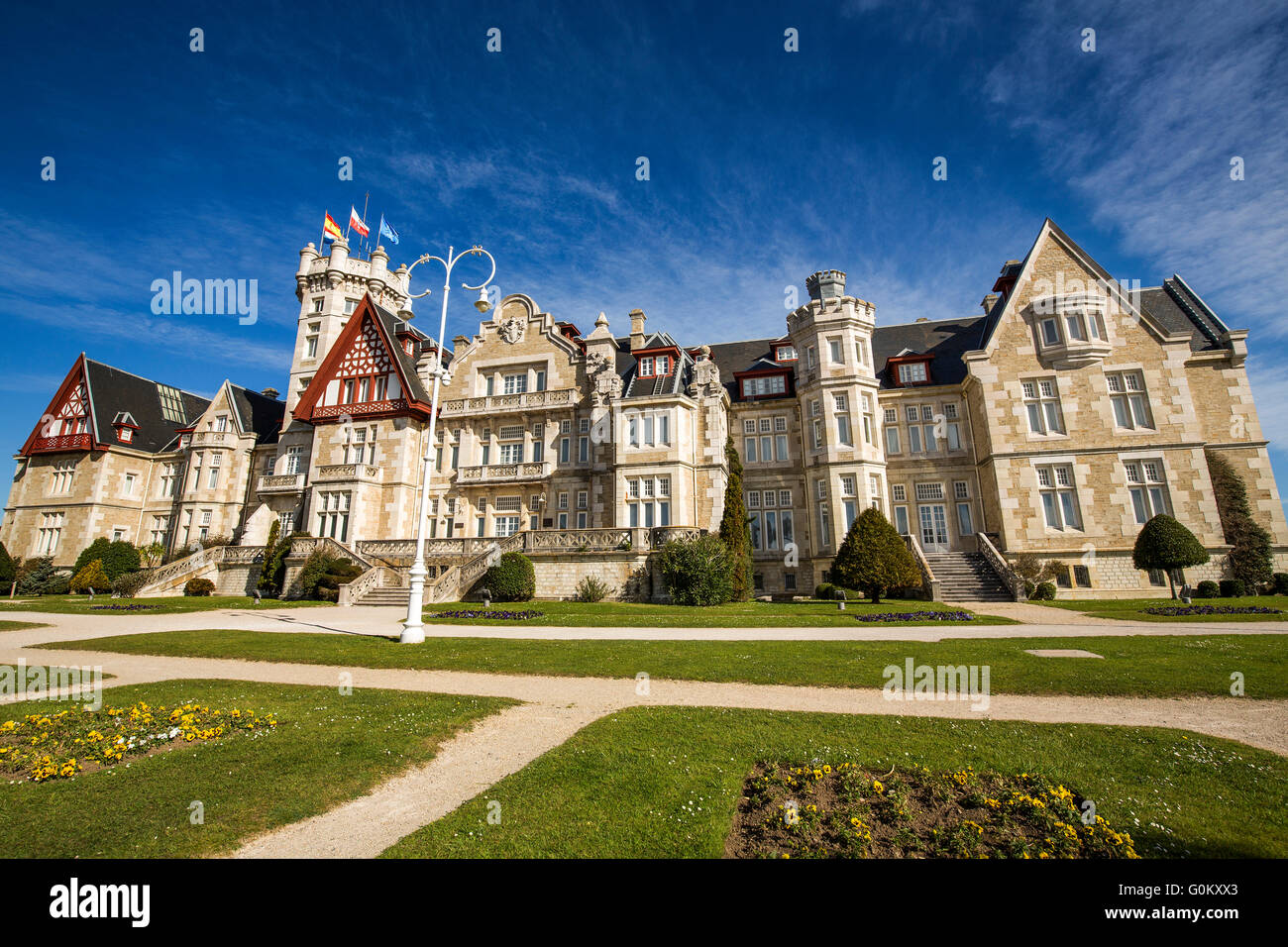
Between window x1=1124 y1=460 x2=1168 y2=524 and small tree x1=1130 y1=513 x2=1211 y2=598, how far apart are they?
5445mm

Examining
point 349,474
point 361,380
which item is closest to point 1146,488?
point 349,474

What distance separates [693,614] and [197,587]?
29985mm

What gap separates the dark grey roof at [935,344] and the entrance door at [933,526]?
766 cm

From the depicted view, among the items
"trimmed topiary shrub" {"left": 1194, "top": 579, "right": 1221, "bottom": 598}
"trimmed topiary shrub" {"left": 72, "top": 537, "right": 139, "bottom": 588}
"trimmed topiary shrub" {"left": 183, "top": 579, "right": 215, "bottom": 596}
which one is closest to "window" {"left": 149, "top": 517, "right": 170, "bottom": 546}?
"trimmed topiary shrub" {"left": 72, "top": 537, "right": 139, "bottom": 588}

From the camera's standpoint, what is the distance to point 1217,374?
28.1 meters

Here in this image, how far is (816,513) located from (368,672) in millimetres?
25310

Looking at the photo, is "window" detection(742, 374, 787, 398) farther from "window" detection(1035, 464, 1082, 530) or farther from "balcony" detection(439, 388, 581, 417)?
"window" detection(1035, 464, 1082, 530)

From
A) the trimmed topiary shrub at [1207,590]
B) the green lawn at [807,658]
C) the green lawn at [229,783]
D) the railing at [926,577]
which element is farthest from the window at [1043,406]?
the green lawn at [229,783]

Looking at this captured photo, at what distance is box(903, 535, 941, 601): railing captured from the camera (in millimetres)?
25069

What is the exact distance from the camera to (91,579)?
3506 cm

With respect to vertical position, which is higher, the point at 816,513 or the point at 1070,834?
the point at 816,513
